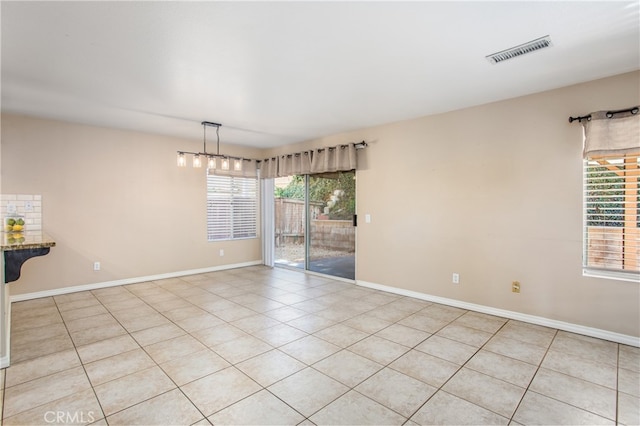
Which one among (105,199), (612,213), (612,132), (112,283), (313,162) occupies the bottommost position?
(112,283)

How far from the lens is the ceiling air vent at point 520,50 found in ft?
7.52

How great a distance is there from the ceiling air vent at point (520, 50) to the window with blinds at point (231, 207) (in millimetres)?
4881

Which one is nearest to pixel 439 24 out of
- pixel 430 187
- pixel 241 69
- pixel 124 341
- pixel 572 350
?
pixel 241 69

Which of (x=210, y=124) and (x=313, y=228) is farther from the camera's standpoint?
(x=313, y=228)

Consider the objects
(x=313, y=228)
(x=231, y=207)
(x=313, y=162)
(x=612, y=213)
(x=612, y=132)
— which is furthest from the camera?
(x=231, y=207)

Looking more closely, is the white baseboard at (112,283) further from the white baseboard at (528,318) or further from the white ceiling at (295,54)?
the white baseboard at (528,318)

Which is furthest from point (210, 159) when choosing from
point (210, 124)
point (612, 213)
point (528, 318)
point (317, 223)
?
point (612, 213)

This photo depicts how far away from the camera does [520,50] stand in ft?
7.95

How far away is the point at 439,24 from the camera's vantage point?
6.83 feet

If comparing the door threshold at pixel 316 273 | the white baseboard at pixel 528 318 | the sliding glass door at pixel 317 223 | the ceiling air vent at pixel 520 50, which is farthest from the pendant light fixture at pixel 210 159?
the ceiling air vent at pixel 520 50

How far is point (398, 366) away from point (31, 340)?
3367 mm

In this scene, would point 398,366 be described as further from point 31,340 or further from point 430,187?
point 31,340

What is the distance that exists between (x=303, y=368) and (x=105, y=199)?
4.15 meters
